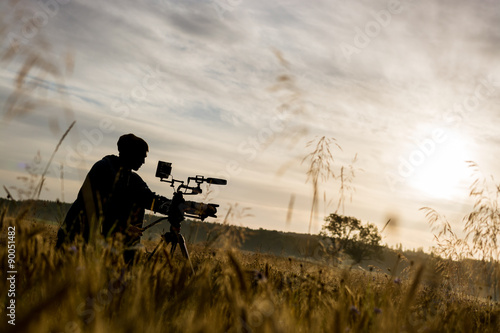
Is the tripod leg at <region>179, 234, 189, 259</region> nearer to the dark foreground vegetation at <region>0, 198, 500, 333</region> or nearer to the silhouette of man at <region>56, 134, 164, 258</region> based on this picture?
the silhouette of man at <region>56, 134, 164, 258</region>

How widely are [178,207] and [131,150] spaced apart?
35.2 inches

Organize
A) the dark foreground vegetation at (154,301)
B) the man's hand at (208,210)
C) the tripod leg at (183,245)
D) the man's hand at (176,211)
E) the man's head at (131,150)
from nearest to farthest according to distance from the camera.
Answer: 1. the dark foreground vegetation at (154,301)
2. the tripod leg at (183,245)
3. the man's hand at (208,210)
4. the man's hand at (176,211)
5. the man's head at (131,150)

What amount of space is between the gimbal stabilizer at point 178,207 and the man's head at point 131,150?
25cm

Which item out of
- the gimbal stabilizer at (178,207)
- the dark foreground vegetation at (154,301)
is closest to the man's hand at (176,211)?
the gimbal stabilizer at (178,207)

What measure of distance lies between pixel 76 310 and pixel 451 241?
20.9 ft

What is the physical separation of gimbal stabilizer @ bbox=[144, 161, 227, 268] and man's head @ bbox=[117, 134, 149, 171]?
0.82 ft

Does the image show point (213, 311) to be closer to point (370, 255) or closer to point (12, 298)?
point (12, 298)

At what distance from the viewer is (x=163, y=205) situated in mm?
4555

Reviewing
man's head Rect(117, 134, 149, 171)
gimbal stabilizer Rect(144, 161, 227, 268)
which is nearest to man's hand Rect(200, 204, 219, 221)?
gimbal stabilizer Rect(144, 161, 227, 268)

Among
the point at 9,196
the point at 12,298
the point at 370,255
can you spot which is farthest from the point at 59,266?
the point at 370,255

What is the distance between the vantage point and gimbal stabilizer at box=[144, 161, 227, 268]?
4.22 meters

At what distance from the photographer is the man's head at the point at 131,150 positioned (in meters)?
4.64

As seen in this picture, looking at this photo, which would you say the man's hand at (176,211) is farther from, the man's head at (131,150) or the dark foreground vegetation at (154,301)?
the dark foreground vegetation at (154,301)

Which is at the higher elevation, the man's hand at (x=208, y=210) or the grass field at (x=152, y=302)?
the man's hand at (x=208, y=210)
